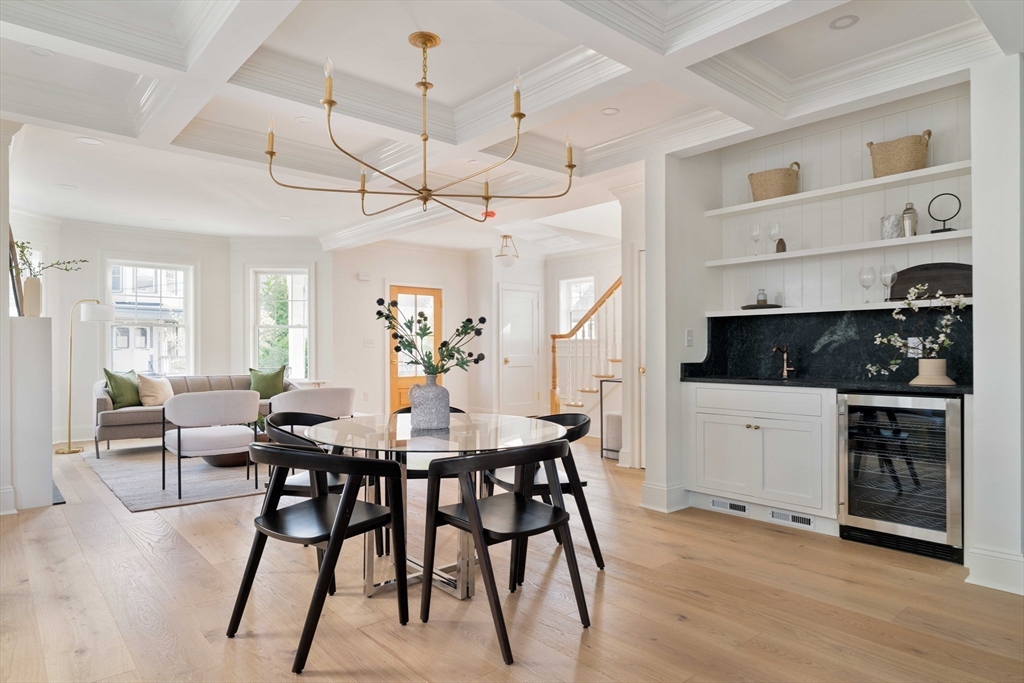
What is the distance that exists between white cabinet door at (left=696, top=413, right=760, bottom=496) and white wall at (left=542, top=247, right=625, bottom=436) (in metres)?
3.22

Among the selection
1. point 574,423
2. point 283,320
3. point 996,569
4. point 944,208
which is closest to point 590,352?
point 283,320

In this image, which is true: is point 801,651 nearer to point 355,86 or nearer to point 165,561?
point 165,561

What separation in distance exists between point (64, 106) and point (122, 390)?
147 inches

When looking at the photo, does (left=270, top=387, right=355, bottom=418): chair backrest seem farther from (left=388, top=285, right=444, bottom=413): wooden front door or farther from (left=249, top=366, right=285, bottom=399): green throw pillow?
(left=388, top=285, right=444, bottom=413): wooden front door

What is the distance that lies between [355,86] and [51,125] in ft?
6.40

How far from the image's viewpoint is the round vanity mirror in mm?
3479

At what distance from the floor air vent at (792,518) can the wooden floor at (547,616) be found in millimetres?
70

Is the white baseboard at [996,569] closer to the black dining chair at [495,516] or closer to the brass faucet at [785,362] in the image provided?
the brass faucet at [785,362]

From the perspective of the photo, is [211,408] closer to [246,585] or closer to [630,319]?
[246,585]

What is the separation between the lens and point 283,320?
8.75m

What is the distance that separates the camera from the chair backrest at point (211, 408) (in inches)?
183

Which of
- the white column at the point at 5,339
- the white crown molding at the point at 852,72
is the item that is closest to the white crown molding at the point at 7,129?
the white column at the point at 5,339

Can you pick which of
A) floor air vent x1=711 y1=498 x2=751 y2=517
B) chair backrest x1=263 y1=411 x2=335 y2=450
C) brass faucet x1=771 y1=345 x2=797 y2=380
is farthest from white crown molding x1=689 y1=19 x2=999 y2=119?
chair backrest x1=263 y1=411 x2=335 y2=450

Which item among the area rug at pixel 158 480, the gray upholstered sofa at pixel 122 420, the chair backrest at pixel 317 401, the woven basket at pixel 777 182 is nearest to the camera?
the woven basket at pixel 777 182
